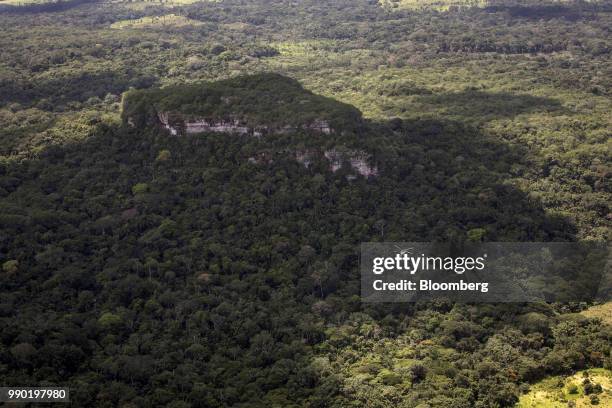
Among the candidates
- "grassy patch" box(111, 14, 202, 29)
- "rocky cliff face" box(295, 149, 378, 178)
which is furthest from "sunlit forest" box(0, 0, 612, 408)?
"grassy patch" box(111, 14, 202, 29)

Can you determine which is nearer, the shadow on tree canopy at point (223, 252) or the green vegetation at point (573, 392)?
the shadow on tree canopy at point (223, 252)

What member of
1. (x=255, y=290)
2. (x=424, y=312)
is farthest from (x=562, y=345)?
(x=255, y=290)

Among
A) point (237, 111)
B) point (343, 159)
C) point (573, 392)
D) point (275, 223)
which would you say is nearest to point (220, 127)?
point (237, 111)

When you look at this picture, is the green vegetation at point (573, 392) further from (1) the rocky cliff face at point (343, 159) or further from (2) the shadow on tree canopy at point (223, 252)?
(1) the rocky cliff face at point (343, 159)

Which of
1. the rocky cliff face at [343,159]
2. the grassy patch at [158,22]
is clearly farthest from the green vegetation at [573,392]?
the grassy patch at [158,22]

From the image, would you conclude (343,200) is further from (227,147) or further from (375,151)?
(227,147)
